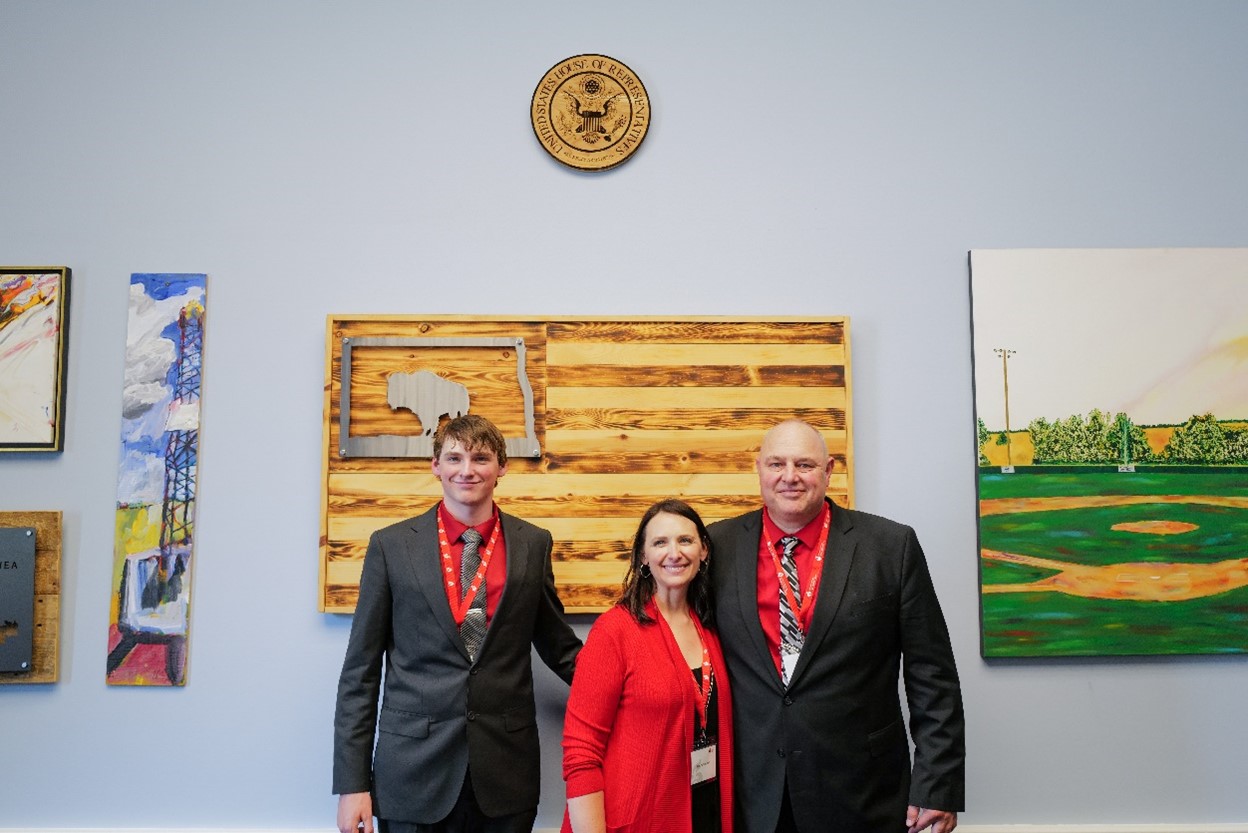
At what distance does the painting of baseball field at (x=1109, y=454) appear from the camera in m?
2.54

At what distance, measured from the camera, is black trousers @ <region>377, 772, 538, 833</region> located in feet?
6.64

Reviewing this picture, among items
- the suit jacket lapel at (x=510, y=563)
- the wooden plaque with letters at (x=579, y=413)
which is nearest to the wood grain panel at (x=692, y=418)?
the wooden plaque with letters at (x=579, y=413)

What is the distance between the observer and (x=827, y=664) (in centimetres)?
190

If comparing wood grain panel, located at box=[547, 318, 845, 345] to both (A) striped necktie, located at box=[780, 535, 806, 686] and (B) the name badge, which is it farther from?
(B) the name badge

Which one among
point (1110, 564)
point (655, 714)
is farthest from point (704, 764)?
point (1110, 564)

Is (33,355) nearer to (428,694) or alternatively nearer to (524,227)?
(524,227)

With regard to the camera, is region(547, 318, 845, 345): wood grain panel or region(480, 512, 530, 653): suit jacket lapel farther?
region(547, 318, 845, 345): wood grain panel

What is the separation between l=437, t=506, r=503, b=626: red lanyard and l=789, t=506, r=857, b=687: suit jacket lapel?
0.76 m

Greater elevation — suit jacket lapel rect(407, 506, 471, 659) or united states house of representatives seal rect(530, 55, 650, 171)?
united states house of representatives seal rect(530, 55, 650, 171)

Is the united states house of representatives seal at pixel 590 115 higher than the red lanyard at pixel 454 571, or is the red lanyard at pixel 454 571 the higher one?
the united states house of representatives seal at pixel 590 115

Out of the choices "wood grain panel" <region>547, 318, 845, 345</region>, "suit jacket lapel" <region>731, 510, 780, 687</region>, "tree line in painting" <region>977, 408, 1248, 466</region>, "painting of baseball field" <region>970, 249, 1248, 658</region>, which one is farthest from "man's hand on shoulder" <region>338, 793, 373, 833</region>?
"tree line in painting" <region>977, 408, 1248, 466</region>

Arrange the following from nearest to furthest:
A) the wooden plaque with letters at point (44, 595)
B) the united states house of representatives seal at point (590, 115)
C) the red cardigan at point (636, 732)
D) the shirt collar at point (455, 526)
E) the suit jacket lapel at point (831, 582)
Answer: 1. the red cardigan at point (636, 732)
2. the suit jacket lapel at point (831, 582)
3. the shirt collar at point (455, 526)
4. the wooden plaque with letters at point (44, 595)
5. the united states house of representatives seal at point (590, 115)

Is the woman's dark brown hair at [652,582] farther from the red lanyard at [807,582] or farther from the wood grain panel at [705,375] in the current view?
the wood grain panel at [705,375]

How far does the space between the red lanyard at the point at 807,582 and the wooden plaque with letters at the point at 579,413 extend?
48 centimetres
